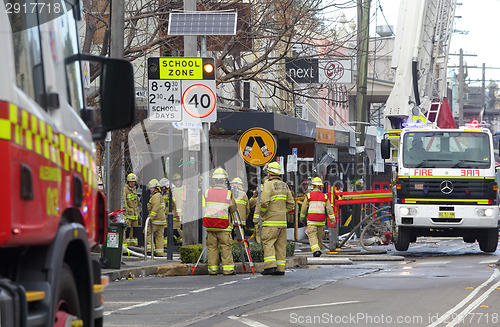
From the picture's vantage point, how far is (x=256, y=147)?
1869cm

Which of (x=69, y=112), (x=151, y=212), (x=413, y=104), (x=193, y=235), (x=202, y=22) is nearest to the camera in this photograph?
(x=69, y=112)

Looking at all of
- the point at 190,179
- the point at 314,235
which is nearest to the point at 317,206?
the point at 314,235

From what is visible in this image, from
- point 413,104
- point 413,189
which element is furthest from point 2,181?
point 413,104

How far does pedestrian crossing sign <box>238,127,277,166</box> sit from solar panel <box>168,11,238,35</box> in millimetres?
3152

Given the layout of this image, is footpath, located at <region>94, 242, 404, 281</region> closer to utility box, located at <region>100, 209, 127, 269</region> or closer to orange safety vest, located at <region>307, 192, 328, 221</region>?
utility box, located at <region>100, 209, 127, 269</region>

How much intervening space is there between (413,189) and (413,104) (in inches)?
148

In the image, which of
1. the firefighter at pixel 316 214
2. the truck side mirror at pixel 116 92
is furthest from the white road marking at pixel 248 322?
the firefighter at pixel 316 214

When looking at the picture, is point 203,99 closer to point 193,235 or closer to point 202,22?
point 202,22

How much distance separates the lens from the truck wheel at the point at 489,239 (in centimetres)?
2158

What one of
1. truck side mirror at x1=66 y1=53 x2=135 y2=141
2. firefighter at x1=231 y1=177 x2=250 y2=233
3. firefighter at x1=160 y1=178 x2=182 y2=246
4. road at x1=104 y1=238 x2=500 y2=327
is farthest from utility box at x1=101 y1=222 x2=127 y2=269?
truck side mirror at x1=66 y1=53 x2=135 y2=141

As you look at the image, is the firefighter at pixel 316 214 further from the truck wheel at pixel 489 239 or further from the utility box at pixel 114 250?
the utility box at pixel 114 250

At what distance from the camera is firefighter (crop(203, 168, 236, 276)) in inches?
631

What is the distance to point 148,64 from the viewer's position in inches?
656

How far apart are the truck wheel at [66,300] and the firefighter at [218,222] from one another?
34.9ft
